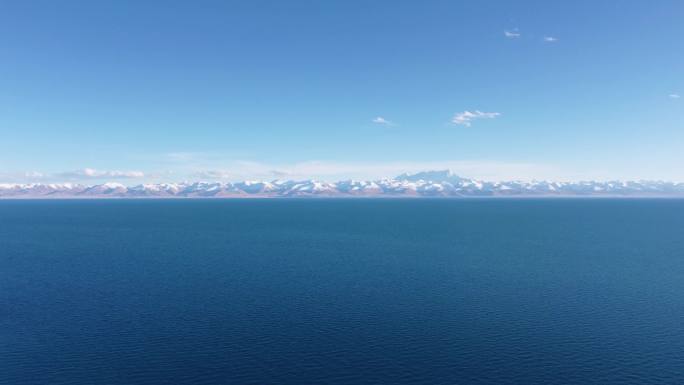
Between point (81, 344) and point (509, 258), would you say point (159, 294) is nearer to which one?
point (81, 344)

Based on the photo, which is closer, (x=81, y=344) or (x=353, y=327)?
(x=81, y=344)

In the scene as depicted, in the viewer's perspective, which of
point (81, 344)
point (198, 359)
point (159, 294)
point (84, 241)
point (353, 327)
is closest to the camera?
point (198, 359)

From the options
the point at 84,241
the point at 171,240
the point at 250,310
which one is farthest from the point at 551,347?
the point at 84,241

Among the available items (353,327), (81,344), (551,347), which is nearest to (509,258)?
(551,347)

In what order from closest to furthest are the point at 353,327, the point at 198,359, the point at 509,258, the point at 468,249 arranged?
1. the point at 198,359
2. the point at 353,327
3. the point at 509,258
4. the point at 468,249

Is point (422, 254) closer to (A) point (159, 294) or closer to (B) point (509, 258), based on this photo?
(B) point (509, 258)

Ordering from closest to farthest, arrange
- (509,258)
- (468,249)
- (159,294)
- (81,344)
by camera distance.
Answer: (81,344), (159,294), (509,258), (468,249)
